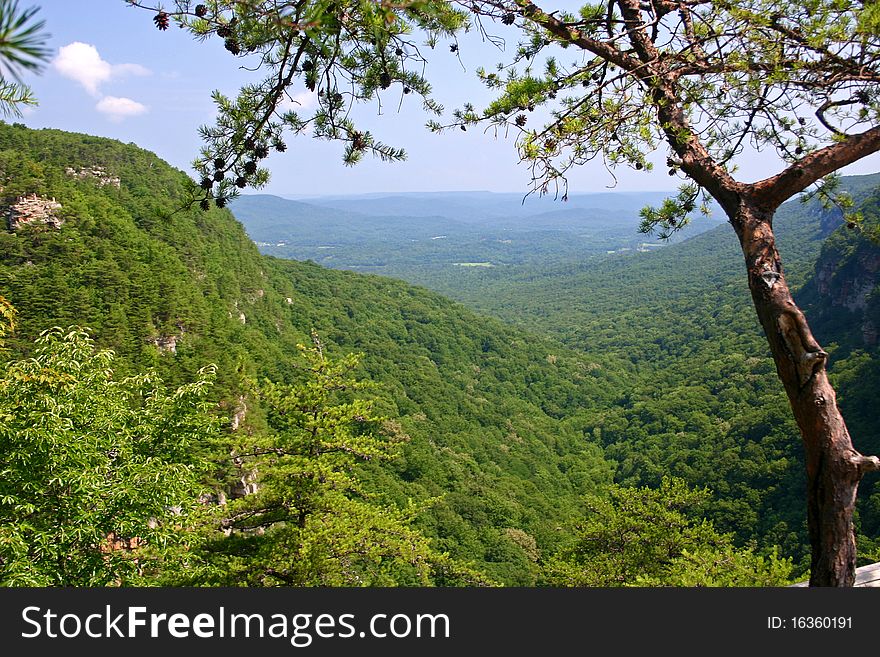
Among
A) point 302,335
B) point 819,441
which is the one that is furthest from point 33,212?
point 819,441

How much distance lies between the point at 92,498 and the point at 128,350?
23102mm

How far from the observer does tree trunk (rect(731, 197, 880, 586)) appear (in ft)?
7.93

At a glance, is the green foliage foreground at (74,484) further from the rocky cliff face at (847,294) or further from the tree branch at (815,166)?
the rocky cliff face at (847,294)

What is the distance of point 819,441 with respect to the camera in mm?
2480

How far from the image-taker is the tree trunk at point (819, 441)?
2.42 metres

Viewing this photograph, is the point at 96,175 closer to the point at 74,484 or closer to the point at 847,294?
the point at 74,484

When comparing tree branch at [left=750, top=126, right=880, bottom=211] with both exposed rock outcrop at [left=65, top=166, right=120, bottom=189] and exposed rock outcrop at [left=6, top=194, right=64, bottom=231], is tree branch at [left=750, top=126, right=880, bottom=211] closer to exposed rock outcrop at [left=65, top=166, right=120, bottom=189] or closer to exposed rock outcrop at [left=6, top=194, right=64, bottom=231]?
exposed rock outcrop at [left=6, top=194, right=64, bottom=231]

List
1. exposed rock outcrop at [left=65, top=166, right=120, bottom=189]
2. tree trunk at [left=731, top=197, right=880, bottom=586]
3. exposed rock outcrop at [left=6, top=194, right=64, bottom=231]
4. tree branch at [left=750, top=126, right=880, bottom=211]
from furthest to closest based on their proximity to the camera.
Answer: exposed rock outcrop at [left=65, top=166, right=120, bottom=189], exposed rock outcrop at [left=6, top=194, right=64, bottom=231], tree branch at [left=750, top=126, right=880, bottom=211], tree trunk at [left=731, top=197, right=880, bottom=586]

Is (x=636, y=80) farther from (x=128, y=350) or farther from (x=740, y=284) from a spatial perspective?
(x=740, y=284)

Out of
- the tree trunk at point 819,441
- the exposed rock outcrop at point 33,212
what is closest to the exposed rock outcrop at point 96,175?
the exposed rock outcrop at point 33,212

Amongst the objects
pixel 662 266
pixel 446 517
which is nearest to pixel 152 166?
pixel 446 517

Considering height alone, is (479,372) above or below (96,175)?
below

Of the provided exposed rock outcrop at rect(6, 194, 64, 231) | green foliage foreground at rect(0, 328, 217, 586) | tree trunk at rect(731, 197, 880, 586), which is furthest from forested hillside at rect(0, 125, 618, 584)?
green foliage foreground at rect(0, 328, 217, 586)

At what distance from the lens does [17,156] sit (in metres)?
33.2
